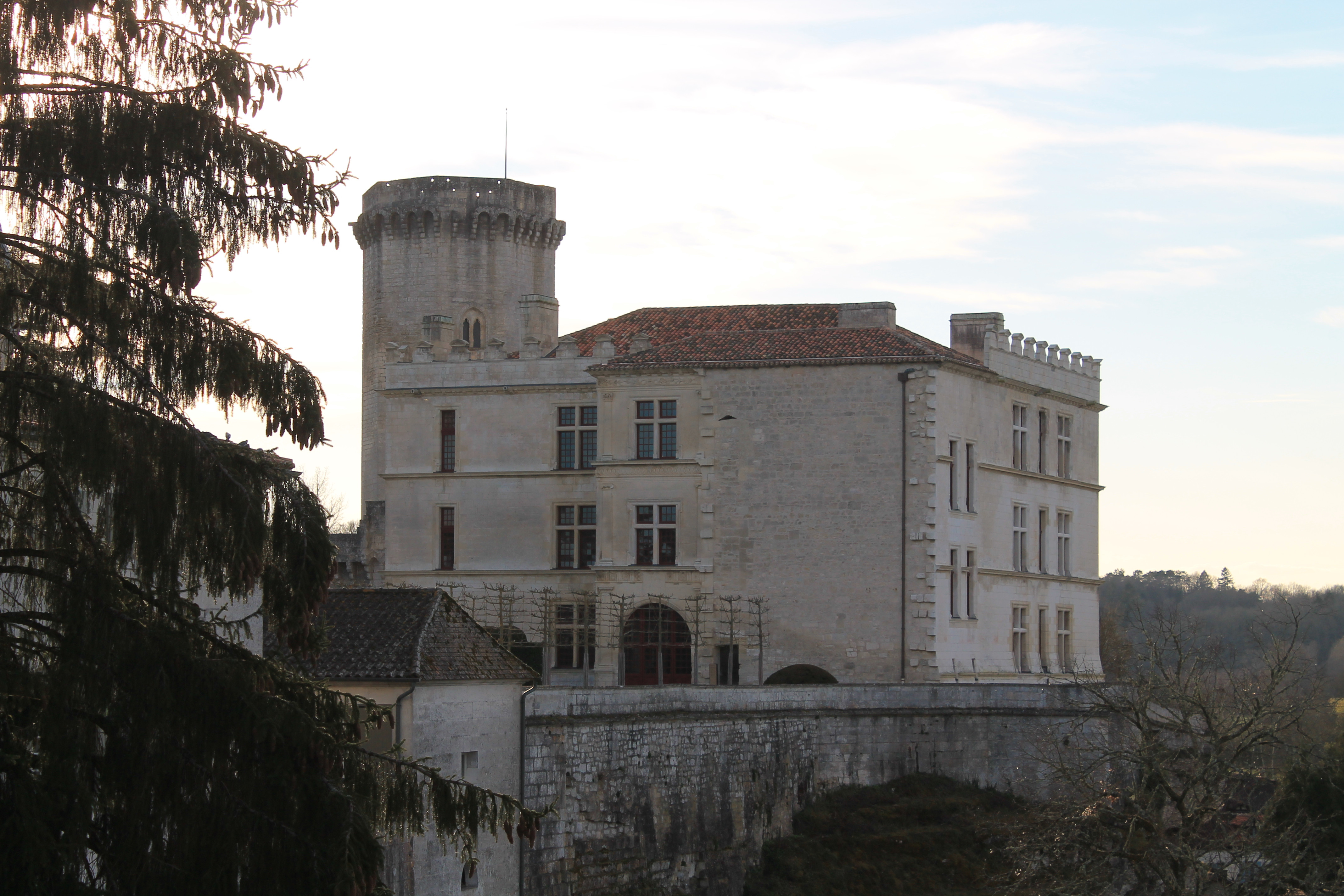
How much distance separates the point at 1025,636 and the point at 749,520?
7.56 m

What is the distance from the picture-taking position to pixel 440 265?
47938mm

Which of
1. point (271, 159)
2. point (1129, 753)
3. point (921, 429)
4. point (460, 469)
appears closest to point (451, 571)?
point (460, 469)

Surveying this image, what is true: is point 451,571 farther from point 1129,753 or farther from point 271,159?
point 271,159

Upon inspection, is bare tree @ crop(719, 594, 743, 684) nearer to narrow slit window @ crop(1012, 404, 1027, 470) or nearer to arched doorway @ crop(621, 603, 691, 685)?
arched doorway @ crop(621, 603, 691, 685)

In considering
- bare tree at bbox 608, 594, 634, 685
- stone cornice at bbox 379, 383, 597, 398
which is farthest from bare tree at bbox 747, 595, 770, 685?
stone cornice at bbox 379, 383, 597, 398

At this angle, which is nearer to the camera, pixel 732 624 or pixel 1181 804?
pixel 1181 804

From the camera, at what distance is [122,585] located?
11.1 m

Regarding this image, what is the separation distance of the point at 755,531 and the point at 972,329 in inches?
288

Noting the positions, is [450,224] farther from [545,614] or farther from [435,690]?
[435,690]

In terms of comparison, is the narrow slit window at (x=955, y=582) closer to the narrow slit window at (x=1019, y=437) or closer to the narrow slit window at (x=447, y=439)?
the narrow slit window at (x=1019, y=437)

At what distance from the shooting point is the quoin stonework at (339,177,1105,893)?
1257 inches

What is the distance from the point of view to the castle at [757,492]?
35469mm

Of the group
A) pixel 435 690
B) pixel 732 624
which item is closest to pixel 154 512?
pixel 435 690

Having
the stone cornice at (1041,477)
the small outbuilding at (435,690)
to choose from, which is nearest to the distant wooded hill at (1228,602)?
the stone cornice at (1041,477)
